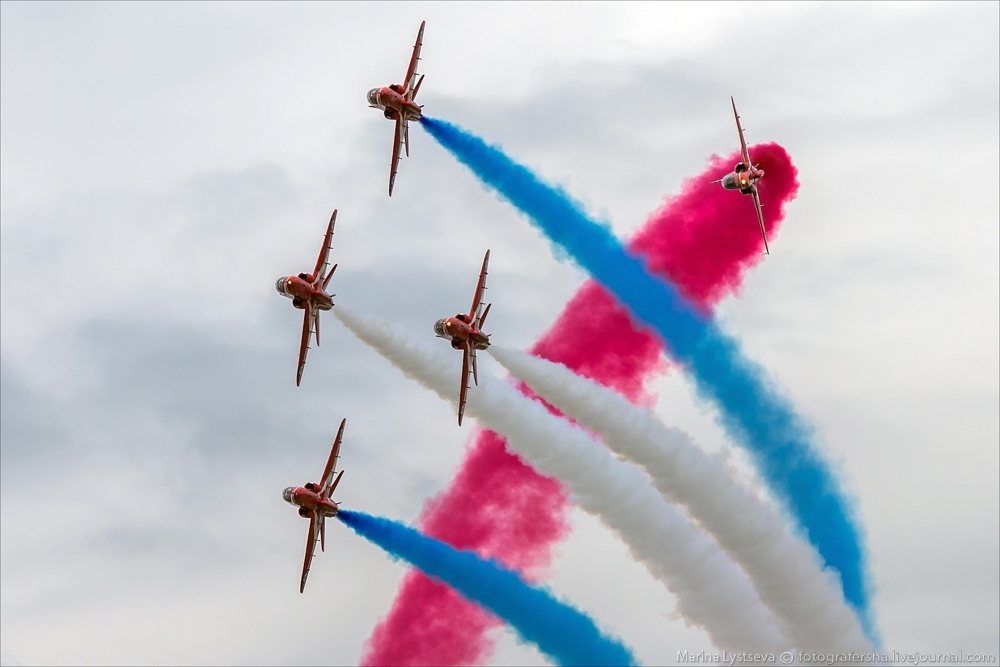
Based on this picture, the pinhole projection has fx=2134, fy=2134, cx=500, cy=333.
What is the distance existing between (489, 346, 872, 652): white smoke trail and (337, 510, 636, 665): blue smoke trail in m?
7.44

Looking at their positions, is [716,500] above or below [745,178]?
below

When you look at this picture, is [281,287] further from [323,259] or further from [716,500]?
[716,500]

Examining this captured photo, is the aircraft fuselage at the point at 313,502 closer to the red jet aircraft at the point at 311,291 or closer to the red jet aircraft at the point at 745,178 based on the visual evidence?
the red jet aircraft at the point at 311,291

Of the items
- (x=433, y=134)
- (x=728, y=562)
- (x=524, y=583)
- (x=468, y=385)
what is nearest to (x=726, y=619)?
(x=728, y=562)

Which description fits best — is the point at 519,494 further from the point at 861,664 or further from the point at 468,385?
the point at 861,664

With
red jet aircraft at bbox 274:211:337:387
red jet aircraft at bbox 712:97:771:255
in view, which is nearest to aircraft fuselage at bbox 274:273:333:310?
red jet aircraft at bbox 274:211:337:387

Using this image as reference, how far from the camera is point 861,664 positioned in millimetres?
101062

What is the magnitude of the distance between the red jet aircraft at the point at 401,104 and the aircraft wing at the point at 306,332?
676 centimetres

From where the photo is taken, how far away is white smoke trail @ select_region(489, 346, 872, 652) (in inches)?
3912

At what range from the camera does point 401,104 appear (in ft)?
330

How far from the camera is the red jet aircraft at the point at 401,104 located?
100 m

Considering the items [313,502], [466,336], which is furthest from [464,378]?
[313,502]

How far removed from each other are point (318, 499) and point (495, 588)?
31.1 ft

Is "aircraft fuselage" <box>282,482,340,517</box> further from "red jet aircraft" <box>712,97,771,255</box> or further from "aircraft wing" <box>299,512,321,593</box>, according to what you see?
"red jet aircraft" <box>712,97,771,255</box>
